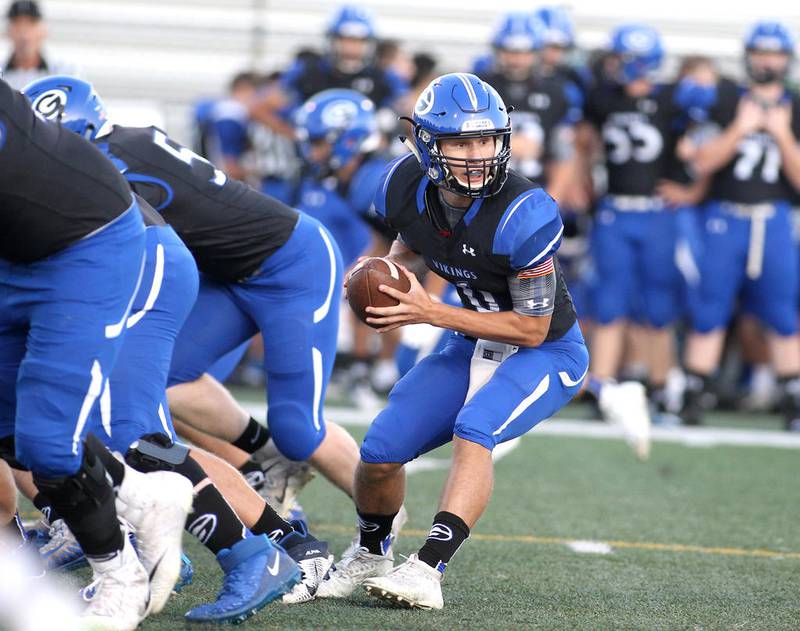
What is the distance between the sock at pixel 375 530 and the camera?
3.68 meters

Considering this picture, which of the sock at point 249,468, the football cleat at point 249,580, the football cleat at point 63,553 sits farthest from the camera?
the sock at point 249,468

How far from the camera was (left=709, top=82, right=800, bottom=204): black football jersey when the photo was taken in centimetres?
745

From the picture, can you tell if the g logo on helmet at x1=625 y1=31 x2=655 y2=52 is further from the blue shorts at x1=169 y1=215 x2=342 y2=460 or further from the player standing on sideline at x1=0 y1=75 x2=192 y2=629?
the player standing on sideline at x1=0 y1=75 x2=192 y2=629

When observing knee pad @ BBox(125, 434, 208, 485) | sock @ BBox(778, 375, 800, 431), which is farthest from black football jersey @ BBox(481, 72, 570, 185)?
knee pad @ BBox(125, 434, 208, 485)

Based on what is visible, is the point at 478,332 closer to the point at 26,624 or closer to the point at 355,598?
the point at 355,598

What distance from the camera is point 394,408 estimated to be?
3.60 m

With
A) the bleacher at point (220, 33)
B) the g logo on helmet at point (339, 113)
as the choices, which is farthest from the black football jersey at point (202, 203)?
the bleacher at point (220, 33)

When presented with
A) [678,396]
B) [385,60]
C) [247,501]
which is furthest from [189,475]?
[385,60]

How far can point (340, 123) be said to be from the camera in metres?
5.68

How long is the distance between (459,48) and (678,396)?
5303mm

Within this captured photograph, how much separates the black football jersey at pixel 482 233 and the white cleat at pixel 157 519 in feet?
3.35

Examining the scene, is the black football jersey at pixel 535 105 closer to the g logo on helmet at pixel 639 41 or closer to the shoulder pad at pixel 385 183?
the g logo on helmet at pixel 639 41

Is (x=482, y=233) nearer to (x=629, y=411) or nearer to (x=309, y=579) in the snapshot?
(x=309, y=579)

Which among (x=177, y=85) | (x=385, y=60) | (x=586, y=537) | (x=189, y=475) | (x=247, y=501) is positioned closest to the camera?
(x=189, y=475)
